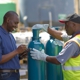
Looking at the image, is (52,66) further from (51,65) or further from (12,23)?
(12,23)

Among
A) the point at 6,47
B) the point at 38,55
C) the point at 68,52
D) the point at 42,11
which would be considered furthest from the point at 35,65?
the point at 42,11

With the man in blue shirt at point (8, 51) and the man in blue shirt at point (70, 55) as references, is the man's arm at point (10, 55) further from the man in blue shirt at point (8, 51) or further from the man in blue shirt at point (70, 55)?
the man in blue shirt at point (70, 55)

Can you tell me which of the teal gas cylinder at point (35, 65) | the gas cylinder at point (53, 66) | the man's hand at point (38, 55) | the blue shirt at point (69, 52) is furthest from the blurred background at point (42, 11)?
the blue shirt at point (69, 52)

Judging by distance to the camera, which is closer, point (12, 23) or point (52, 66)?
point (12, 23)

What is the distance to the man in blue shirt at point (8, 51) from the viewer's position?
3.19m

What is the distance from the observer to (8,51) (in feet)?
10.7

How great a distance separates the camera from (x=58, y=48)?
3.65 metres

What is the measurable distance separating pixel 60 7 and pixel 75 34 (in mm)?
→ 6611

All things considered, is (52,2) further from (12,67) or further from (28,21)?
(12,67)

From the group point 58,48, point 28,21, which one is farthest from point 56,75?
point 28,21

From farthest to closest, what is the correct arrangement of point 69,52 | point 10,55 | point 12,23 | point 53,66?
point 53,66 < point 12,23 < point 10,55 < point 69,52

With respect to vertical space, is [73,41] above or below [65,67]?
above

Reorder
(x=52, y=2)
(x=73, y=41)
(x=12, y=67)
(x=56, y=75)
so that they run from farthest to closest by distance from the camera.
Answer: (x=52, y=2) < (x=56, y=75) < (x=12, y=67) < (x=73, y=41)

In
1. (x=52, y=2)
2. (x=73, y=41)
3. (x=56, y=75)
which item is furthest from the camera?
(x=52, y=2)
